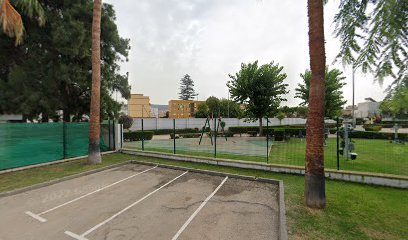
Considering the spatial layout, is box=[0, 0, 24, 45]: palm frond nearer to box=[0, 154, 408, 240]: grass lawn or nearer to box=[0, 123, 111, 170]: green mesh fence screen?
box=[0, 123, 111, 170]: green mesh fence screen

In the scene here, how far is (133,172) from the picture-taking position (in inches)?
349

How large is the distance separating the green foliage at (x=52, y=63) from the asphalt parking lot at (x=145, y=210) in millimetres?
8040

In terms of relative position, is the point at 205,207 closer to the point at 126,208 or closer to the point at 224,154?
the point at 126,208

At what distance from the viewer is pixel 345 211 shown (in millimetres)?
4828

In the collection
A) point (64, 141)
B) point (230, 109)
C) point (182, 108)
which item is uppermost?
point (182, 108)

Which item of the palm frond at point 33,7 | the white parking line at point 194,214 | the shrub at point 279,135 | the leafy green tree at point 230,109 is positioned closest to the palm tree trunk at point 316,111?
the white parking line at point 194,214

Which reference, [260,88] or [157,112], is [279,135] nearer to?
[260,88]

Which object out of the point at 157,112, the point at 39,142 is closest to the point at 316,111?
the point at 39,142

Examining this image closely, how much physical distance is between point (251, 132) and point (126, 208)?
839 inches

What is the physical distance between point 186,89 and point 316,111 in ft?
277

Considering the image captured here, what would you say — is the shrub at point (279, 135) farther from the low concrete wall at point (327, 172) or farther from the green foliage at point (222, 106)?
the green foliage at point (222, 106)

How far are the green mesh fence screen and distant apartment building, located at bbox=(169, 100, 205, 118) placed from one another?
6278 cm

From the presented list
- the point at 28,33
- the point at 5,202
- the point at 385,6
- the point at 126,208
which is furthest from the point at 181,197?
the point at 28,33

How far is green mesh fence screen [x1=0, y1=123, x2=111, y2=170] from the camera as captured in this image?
888 centimetres
